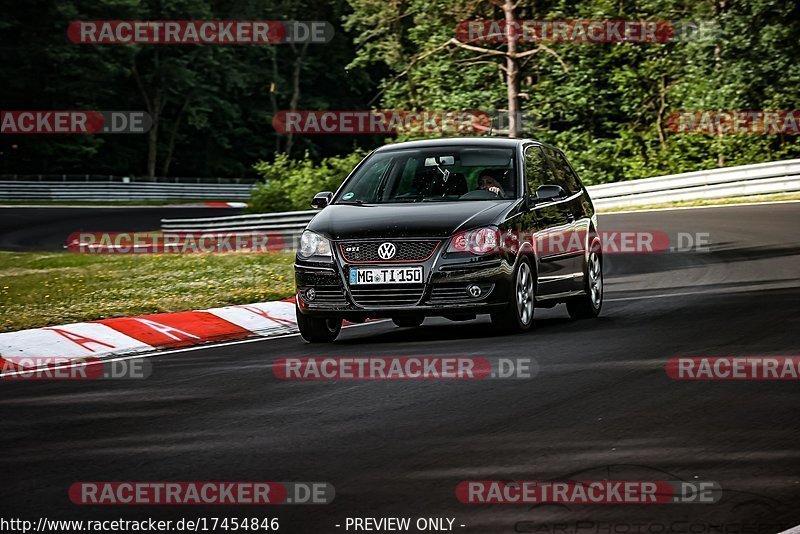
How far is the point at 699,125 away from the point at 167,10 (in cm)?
3457

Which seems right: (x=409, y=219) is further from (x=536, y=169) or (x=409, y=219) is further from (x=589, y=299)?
(x=589, y=299)

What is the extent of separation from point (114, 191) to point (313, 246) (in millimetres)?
49414

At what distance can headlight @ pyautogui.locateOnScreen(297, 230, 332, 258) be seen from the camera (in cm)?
1166

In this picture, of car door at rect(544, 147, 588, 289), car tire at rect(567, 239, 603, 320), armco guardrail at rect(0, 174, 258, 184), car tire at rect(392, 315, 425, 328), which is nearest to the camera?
car tire at rect(392, 315, 425, 328)

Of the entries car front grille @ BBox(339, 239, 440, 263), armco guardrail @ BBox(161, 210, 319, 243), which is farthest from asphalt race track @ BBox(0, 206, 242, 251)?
car front grille @ BBox(339, 239, 440, 263)

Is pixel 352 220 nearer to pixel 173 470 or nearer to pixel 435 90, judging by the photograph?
pixel 173 470

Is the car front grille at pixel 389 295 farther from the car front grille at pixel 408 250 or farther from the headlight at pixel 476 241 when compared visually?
the headlight at pixel 476 241

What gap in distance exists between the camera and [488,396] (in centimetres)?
883

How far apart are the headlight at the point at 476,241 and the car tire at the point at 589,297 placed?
199cm

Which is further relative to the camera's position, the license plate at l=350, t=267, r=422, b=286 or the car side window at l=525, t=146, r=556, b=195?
the car side window at l=525, t=146, r=556, b=195

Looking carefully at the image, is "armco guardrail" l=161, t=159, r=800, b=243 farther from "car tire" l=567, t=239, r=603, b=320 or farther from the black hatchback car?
the black hatchback car

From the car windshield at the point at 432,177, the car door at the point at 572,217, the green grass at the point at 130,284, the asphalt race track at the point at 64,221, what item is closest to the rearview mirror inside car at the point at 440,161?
the car windshield at the point at 432,177

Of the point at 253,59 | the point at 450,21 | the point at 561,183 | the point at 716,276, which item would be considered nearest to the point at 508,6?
the point at 450,21

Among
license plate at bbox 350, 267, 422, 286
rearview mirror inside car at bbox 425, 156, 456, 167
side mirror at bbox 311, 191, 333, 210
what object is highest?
rearview mirror inside car at bbox 425, 156, 456, 167
